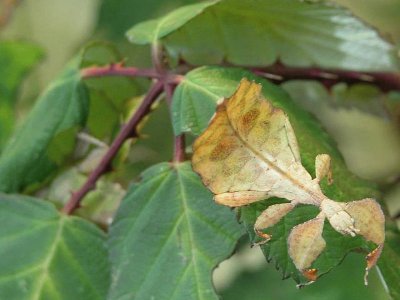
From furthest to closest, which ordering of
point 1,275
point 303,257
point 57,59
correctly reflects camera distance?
1. point 57,59
2. point 1,275
3. point 303,257

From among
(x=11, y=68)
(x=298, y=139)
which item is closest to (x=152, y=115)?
(x=11, y=68)

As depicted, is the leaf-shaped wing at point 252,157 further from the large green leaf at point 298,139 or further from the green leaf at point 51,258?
the green leaf at point 51,258

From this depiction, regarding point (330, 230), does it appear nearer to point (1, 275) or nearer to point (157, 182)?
point (157, 182)

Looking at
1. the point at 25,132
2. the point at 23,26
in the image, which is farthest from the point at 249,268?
the point at 23,26

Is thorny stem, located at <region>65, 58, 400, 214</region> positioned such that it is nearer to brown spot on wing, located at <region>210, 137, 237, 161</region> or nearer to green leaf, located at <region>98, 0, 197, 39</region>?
brown spot on wing, located at <region>210, 137, 237, 161</region>

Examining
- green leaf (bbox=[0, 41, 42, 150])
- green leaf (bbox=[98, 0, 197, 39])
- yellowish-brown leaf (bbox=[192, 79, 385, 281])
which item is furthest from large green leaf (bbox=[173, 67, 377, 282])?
green leaf (bbox=[98, 0, 197, 39])

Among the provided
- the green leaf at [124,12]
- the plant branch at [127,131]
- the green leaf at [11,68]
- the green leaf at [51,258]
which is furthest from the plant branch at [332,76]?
the green leaf at [124,12]
